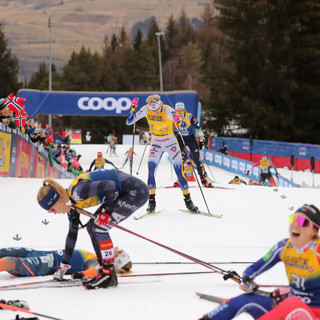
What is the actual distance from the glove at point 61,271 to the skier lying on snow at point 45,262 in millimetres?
145

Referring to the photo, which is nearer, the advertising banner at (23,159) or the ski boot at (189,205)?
the ski boot at (189,205)

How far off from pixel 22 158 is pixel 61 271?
35.0ft

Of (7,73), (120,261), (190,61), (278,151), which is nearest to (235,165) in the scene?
(278,151)

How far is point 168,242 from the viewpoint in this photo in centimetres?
Result: 765

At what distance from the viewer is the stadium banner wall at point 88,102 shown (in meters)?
25.9

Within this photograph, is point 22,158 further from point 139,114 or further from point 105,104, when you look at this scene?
point 105,104

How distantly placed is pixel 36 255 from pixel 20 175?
10.1m

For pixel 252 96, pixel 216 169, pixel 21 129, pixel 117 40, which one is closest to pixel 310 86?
pixel 252 96

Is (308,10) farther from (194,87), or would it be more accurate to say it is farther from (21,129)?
(194,87)

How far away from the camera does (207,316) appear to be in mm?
3615

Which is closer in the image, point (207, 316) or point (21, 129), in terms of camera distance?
point (207, 316)

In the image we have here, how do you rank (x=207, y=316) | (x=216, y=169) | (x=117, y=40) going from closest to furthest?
(x=207, y=316)
(x=216, y=169)
(x=117, y=40)

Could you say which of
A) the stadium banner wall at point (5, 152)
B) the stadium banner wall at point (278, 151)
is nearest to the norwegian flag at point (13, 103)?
the stadium banner wall at point (5, 152)

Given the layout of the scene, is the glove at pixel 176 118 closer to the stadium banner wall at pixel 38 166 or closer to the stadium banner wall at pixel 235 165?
the stadium banner wall at pixel 38 166
